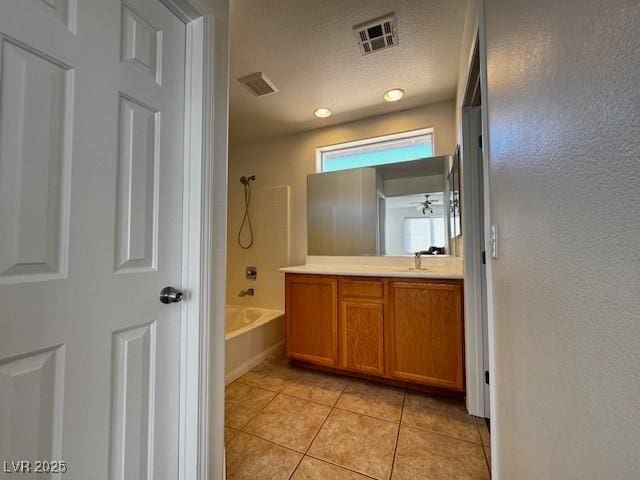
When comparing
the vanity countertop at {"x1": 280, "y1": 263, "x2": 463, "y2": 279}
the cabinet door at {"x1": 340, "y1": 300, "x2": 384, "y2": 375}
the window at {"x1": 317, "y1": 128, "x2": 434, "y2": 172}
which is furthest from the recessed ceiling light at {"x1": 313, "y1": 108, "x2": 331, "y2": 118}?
the cabinet door at {"x1": 340, "y1": 300, "x2": 384, "y2": 375}

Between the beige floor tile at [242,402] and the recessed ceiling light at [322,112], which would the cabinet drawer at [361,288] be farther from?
the recessed ceiling light at [322,112]

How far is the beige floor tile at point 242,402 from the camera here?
159cm

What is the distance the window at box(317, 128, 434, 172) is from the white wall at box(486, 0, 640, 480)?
67.0 inches

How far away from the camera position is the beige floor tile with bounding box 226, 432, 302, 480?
3.92 feet

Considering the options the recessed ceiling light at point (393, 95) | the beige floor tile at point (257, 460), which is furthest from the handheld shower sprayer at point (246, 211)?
the beige floor tile at point (257, 460)

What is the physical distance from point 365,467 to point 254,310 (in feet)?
6.49

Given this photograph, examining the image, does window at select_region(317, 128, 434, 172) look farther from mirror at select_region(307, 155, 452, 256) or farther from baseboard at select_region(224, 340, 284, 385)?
baseboard at select_region(224, 340, 284, 385)

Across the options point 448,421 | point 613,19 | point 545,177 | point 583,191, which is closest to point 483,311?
point 448,421

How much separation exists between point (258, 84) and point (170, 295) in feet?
6.01

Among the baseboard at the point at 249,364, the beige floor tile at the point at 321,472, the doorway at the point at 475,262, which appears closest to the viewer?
the beige floor tile at the point at 321,472

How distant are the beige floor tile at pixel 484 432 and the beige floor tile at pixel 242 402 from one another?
131 cm

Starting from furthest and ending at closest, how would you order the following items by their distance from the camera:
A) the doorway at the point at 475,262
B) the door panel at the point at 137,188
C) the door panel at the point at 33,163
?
the doorway at the point at 475,262 → the door panel at the point at 137,188 → the door panel at the point at 33,163

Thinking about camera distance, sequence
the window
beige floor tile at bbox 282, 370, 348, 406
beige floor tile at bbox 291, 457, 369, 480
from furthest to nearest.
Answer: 1. the window
2. beige floor tile at bbox 282, 370, 348, 406
3. beige floor tile at bbox 291, 457, 369, 480

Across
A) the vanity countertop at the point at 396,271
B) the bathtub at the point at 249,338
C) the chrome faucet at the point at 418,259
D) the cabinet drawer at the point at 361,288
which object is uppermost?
the chrome faucet at the point at 418,259
